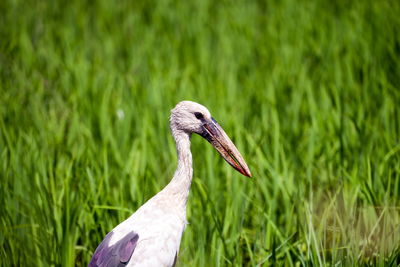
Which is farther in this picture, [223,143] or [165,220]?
[223,143]

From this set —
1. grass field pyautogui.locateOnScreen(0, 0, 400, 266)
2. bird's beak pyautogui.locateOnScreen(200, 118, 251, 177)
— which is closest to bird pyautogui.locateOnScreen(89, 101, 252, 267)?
bird's beak pyautogui.locateOnScreen(200, 118, 251, 177)

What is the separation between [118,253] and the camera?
2.07m

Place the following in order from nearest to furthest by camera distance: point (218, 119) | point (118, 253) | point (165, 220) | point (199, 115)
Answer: point (118, 253) < point (165, 220) < point (199, 115) < point (218, 119)

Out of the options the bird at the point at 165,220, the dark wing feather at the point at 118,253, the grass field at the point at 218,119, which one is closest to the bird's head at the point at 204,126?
the bird at the point at 165,220

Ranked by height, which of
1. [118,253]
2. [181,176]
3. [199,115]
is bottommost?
[118,253]

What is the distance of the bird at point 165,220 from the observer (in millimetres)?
2096

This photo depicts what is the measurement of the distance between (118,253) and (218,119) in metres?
1.79

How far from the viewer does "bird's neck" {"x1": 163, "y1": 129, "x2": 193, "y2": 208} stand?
7.48 feet

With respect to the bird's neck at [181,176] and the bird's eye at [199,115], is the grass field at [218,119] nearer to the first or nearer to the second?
the bird's neck at [181,176]

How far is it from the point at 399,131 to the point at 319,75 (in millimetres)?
1136

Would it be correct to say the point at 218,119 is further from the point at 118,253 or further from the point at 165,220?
the point at 118,253

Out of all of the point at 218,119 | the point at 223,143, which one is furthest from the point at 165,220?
the point at 218,119

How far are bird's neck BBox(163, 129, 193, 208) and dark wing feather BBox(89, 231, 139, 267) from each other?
0.25 m

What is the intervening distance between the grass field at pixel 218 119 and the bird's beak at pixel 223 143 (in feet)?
1.23
